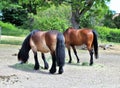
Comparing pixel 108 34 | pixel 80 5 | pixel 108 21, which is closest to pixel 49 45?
pixel 80 5

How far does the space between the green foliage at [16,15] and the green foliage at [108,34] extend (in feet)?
41.1

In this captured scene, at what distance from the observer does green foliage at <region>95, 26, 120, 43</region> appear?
37156 mm

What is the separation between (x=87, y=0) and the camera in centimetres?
2514

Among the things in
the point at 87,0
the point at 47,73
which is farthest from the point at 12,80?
the point at 87,0

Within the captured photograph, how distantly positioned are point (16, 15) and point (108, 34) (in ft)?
48.5

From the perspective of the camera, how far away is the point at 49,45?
12102mm

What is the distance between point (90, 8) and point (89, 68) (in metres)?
12.3

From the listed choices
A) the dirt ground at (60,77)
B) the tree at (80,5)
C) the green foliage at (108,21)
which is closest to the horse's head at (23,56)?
the dirt ground at (60,77)

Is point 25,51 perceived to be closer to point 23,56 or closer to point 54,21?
point 23,56

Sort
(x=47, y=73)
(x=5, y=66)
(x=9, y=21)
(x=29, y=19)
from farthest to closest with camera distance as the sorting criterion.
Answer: (x=9, y=21) → (x=29, y=19) → (x=5, y=66) → (x=47, y=73)

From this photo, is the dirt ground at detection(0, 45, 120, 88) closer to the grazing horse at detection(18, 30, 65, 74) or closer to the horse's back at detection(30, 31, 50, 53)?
the grazing horse at detection(18, 30, 65, 74)

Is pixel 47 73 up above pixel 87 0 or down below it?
below

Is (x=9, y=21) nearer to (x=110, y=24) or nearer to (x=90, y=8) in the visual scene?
(x=110, y=24)

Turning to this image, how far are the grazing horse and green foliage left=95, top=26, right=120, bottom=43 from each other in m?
24.4
